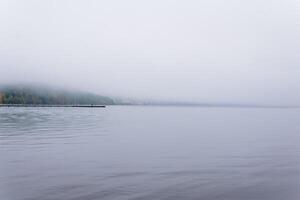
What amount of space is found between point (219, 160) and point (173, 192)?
50.7ft

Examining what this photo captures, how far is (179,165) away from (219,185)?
852cm

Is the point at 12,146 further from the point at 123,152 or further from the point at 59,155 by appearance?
the point at 123,152

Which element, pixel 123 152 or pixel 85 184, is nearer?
pixel 85 184

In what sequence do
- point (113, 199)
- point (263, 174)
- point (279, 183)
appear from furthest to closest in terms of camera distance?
point (263, 174) → point (279, 183) → point (113, 199)

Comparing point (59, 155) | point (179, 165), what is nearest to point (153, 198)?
point (179, 165)

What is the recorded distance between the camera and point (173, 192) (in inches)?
854

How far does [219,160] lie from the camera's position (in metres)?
35.8

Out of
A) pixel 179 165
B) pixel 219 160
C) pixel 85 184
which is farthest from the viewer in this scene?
pixel 219 160

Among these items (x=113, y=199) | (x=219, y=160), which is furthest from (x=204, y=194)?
(x=219, y=160)

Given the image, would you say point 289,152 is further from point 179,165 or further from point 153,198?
point 153,198

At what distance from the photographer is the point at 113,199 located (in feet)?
65.0

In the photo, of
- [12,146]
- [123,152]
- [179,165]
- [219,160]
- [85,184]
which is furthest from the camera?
[12,146]

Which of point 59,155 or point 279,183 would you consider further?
point 59,155

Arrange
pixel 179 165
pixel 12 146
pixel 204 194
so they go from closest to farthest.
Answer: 1. pixel 204 194
2. pixel 179 165
3. pixel 12 146
